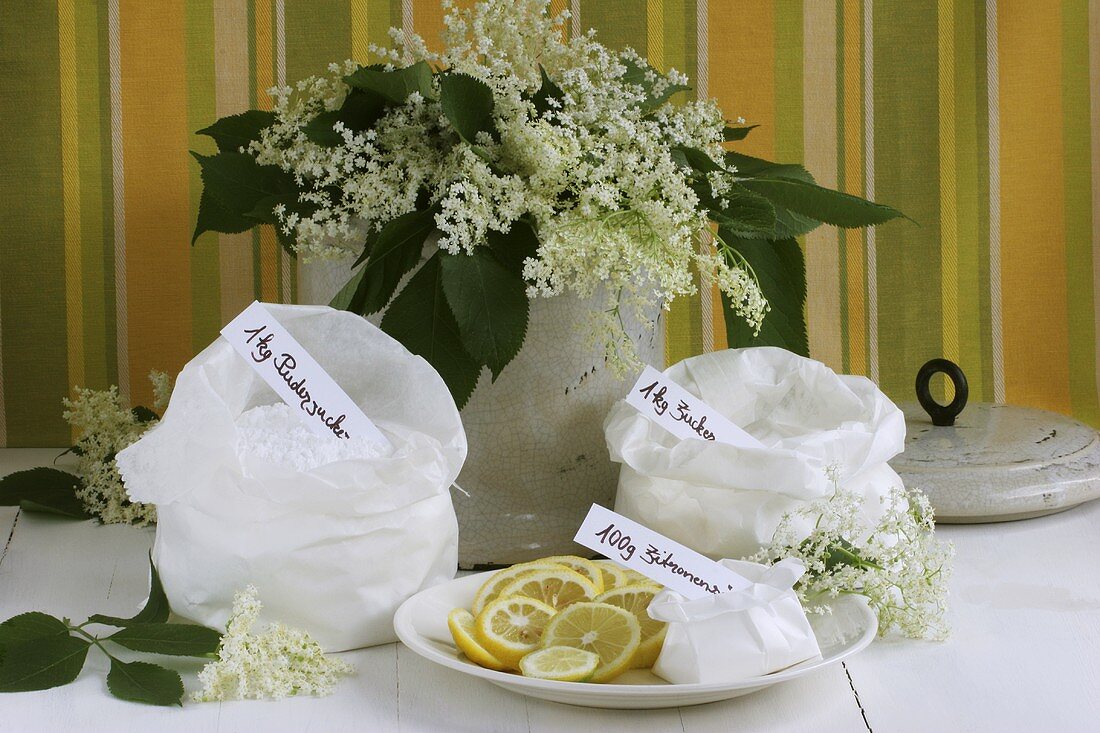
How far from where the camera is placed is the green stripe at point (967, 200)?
4.56ft

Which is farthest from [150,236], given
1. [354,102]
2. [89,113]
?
[354,102]

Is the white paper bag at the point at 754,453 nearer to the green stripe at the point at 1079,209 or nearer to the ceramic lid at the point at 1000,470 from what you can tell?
the ceramic lid at the point at 1000,470

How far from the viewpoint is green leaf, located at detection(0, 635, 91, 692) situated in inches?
28.7

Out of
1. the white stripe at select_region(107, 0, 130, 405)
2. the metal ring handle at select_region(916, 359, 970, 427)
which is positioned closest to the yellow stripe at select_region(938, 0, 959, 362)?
the metal ring handle at select_region(916, 359, 970, 427)

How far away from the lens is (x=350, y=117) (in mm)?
928

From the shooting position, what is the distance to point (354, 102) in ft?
3.03

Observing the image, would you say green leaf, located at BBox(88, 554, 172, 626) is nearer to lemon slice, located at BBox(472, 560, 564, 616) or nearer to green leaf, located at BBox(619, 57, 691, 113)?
lemon slice, located at BBox(472, 560, 564, 616)

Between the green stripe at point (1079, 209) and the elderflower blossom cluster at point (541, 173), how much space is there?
663 mm

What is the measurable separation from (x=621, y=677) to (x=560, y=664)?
0.06 meters

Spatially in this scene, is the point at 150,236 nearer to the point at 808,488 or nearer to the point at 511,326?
the point at 511,326

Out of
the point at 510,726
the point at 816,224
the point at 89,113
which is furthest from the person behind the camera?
the point at 89,113

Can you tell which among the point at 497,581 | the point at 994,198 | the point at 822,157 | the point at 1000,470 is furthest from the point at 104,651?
the point at 994,198

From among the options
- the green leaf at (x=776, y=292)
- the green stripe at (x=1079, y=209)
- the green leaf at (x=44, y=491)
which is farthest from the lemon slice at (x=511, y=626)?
the green stripe at (x=1079, y=209)

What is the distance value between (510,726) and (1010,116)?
1.06 meters
